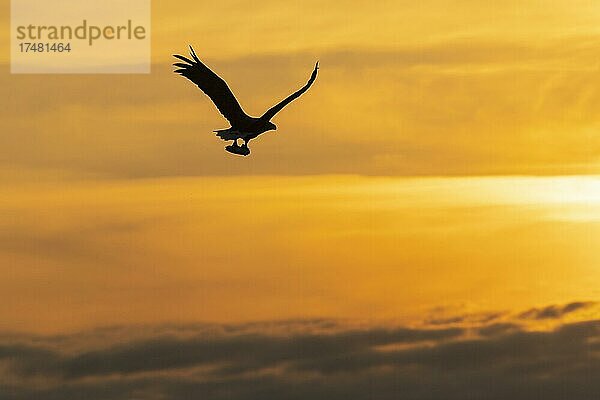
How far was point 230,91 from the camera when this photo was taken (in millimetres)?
115625

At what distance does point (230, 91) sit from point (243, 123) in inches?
87.9

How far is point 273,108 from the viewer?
11744 cm

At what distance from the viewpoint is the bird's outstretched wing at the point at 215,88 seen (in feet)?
376

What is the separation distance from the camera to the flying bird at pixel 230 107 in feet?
377

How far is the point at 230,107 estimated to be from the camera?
382ft

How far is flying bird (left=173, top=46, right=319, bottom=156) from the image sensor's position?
377ft

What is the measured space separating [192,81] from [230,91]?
6.59ft

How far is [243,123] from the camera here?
11706 centimetres

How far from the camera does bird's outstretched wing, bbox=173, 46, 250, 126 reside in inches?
4518

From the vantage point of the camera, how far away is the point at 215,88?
11562cm

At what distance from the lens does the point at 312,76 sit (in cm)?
11262

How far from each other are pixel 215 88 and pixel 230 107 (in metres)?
1.48

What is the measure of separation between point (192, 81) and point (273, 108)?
475 centimetres

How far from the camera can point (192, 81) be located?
11544 centimetres
